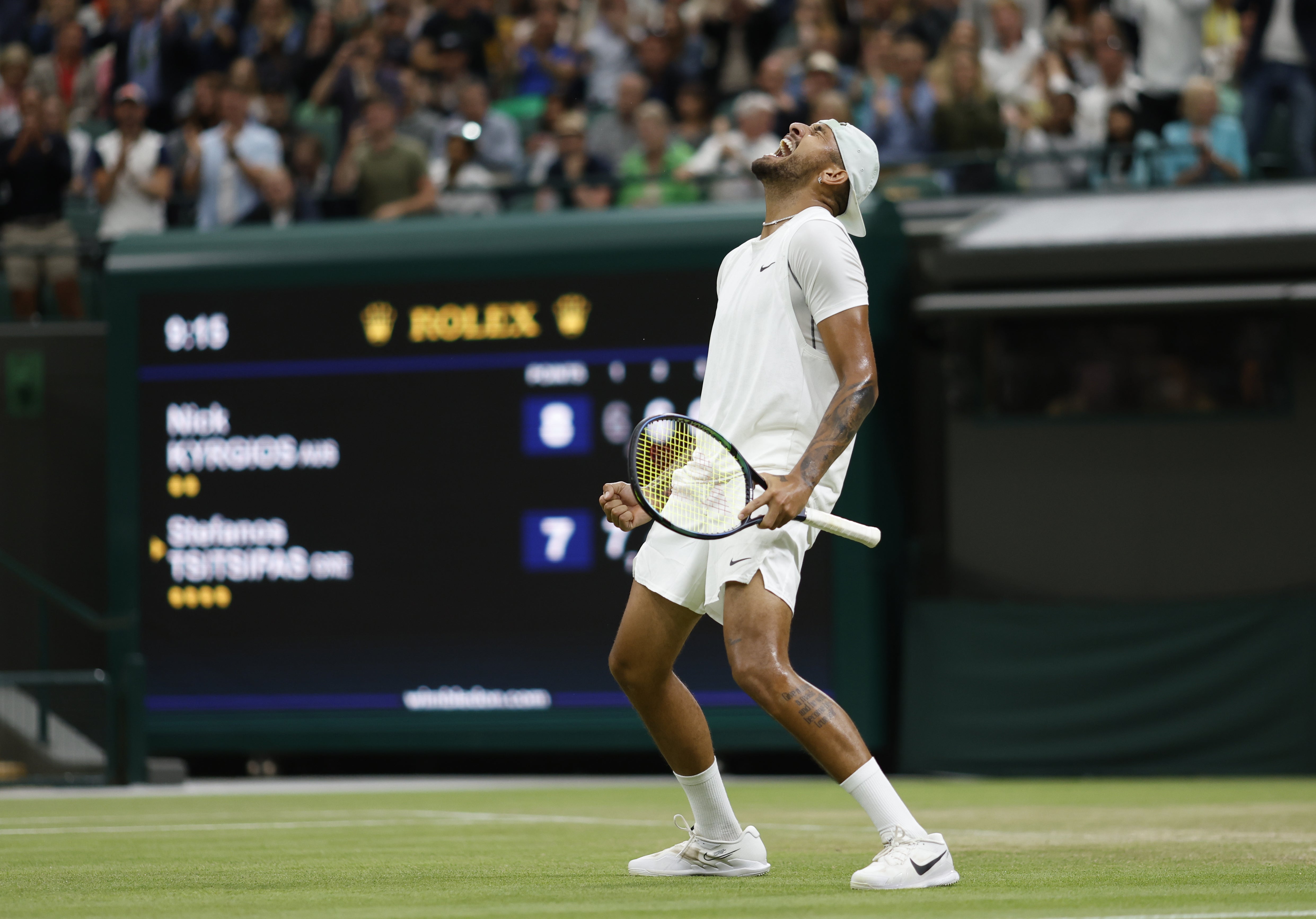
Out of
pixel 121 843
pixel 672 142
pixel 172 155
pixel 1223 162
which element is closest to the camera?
pixel 121 843

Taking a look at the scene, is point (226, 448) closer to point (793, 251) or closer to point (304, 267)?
point (304, 267)

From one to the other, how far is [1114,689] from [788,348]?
7.52 m

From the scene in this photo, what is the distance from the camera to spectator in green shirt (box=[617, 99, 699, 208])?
13852mm

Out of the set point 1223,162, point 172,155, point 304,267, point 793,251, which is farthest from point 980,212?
point 793,251

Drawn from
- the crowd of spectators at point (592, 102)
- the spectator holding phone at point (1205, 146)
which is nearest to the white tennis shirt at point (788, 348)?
the crowd of spectators at point (592, 102)

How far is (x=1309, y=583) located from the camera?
480 inches

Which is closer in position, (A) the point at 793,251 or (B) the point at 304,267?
(A) the point at 793,251

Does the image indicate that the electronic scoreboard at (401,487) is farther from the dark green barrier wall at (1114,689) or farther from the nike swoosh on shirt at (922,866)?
the nike swoosh on shirt at (922,866)

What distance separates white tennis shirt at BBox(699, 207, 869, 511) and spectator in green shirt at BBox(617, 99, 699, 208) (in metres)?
7.80

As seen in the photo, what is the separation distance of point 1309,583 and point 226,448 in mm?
6987

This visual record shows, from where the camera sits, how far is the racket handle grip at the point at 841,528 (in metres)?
5.12

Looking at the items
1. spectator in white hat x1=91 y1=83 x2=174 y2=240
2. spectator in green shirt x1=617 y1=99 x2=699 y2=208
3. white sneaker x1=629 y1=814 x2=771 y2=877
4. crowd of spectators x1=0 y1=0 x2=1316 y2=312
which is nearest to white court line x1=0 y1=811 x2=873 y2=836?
white sneaker x1=629 y1=814 x2=771 y2=877

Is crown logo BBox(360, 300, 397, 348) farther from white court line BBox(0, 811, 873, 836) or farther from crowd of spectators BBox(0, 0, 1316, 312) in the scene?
white court line BBox(0, 811, 873, 836)

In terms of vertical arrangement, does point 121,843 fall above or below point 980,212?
below
